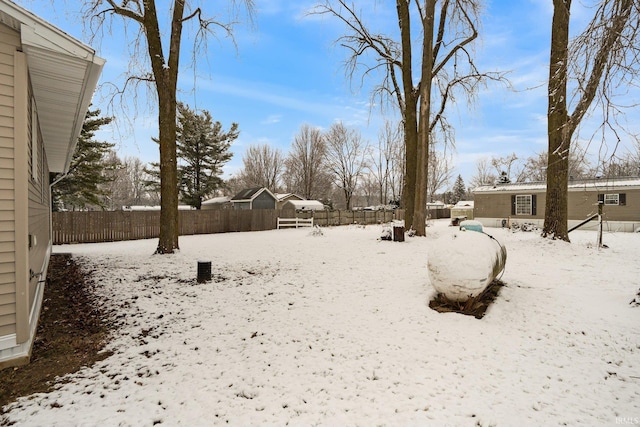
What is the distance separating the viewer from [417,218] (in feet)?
39.9

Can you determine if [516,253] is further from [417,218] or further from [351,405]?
[351,405]

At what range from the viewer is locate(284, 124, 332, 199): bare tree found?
42625 mm

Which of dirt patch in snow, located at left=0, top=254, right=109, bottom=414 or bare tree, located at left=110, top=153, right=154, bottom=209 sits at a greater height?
bare tree, located at left=110, top=153, right=154, bottom=209

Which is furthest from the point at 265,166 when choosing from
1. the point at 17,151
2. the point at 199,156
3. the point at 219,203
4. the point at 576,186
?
the point at 17,151

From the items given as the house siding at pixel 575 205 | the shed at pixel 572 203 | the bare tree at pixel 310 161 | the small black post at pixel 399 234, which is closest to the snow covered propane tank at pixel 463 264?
the small black post at pixel 399 234

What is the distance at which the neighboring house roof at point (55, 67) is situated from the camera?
3051 millimetres

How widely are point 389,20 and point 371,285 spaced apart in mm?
12825

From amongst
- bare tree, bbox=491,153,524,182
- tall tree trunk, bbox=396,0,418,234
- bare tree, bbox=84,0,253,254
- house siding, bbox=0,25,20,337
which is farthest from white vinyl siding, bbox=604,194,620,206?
bare tree, bbox=491,153,524,182

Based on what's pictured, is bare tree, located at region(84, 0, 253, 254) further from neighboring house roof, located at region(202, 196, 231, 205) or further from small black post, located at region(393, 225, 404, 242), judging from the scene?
neighboring house roof, located at region(202, 196, 231, 205)

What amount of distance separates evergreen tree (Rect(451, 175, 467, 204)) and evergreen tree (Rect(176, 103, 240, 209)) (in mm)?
41179

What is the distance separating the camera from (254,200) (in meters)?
27.0

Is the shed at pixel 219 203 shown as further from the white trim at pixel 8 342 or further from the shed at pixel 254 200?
the white trim at pixel 8 342

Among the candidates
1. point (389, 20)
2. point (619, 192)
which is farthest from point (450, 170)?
point (389, 20)

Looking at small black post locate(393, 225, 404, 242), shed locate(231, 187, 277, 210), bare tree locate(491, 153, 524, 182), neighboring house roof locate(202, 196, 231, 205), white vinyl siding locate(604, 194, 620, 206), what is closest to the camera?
small black post locate(393, 225, 404, 242)
